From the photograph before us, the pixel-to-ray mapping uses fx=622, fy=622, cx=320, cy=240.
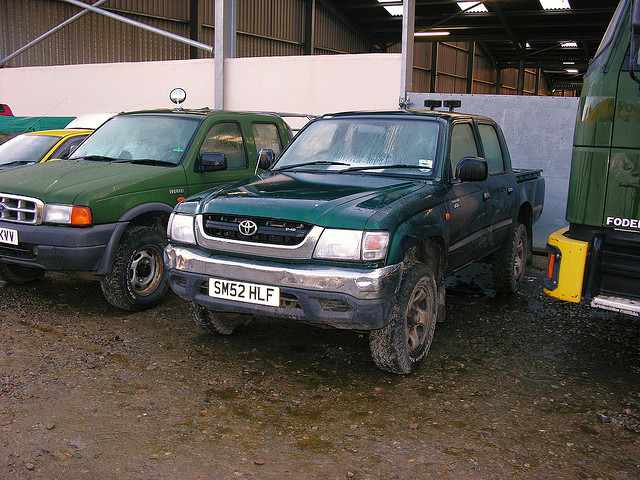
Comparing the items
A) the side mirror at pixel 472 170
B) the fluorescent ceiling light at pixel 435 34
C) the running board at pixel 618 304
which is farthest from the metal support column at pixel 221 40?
the fluorescent ceiling light at pixel 435 34

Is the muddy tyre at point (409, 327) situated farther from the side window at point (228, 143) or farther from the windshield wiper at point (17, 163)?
the windshield wiper at point (17, 163)

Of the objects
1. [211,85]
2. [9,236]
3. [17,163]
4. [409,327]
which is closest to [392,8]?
[211,85]

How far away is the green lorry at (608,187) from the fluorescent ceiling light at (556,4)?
18.6 metres

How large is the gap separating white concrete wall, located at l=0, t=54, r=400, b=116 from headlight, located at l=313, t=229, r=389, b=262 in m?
6.66

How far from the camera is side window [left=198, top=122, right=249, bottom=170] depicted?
6180 mm

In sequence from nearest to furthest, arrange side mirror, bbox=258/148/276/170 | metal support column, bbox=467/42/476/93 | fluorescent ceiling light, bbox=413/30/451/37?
side mirror, bbox=258/148/276/170
fluorescent ceiling light, bbox=413/30/451/37
metal support column, bbox=467/42/476/93

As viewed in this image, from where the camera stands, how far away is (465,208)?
5.03m

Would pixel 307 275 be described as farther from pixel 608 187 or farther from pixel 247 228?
pixel 608 187

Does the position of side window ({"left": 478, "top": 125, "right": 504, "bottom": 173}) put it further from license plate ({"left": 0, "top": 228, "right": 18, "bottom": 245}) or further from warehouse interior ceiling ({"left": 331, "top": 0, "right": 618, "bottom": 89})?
warehouse interior ceiling ({"left": 331, "top": 0, "right": 618, "bottom": 89})

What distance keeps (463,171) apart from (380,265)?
140cm

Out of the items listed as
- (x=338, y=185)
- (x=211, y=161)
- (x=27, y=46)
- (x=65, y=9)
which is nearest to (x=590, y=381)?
(x=338, y=185)

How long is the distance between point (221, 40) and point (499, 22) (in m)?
15.6

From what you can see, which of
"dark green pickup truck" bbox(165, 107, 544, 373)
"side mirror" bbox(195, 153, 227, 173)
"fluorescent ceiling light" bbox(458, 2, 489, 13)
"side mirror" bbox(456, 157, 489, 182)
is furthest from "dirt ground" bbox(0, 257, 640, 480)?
"fluorescent ceiling light" bbox(458, 2, 489, 13)

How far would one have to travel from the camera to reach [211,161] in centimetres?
575
